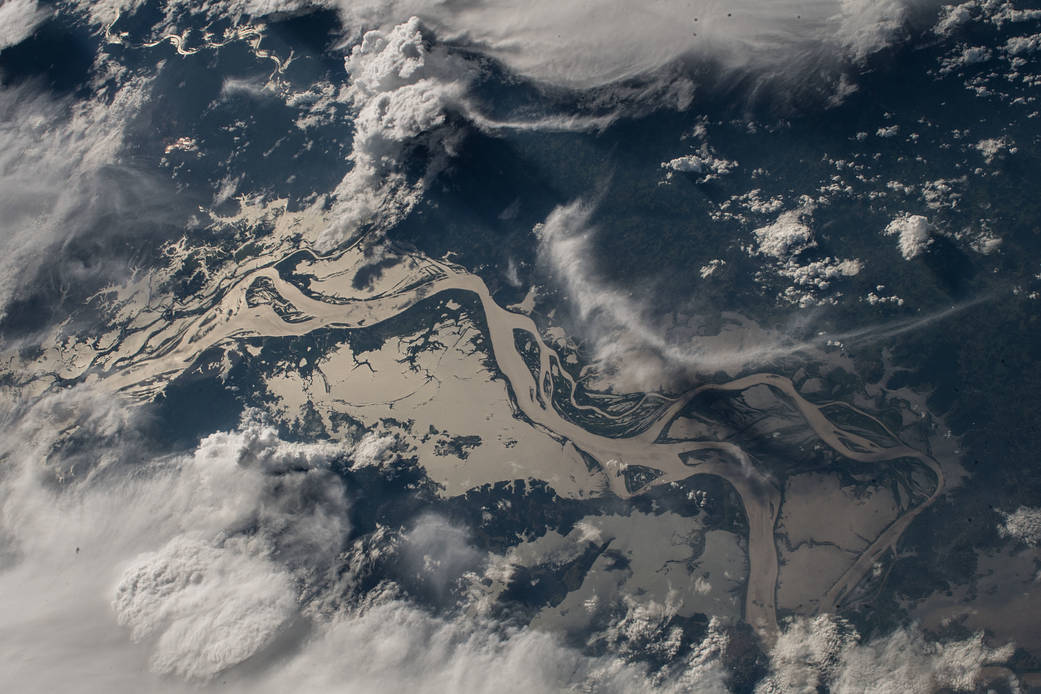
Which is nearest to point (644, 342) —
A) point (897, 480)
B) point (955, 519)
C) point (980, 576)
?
point (897, 480)

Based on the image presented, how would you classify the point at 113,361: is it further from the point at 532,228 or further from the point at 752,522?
the point at 752,522

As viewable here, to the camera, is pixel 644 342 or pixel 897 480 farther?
pixel 644 342

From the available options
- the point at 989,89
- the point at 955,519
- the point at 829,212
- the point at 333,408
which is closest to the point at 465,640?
the point at 333,408

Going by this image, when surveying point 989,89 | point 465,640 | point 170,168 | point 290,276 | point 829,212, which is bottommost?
point 465,640

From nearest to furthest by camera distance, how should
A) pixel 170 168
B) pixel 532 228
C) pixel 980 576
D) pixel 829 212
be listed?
pixel 980 576
pixel 829 212
pixel 532 228
pixel 170 168

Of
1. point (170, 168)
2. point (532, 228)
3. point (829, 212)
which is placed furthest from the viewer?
point (170, 168)

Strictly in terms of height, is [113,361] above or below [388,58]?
below
